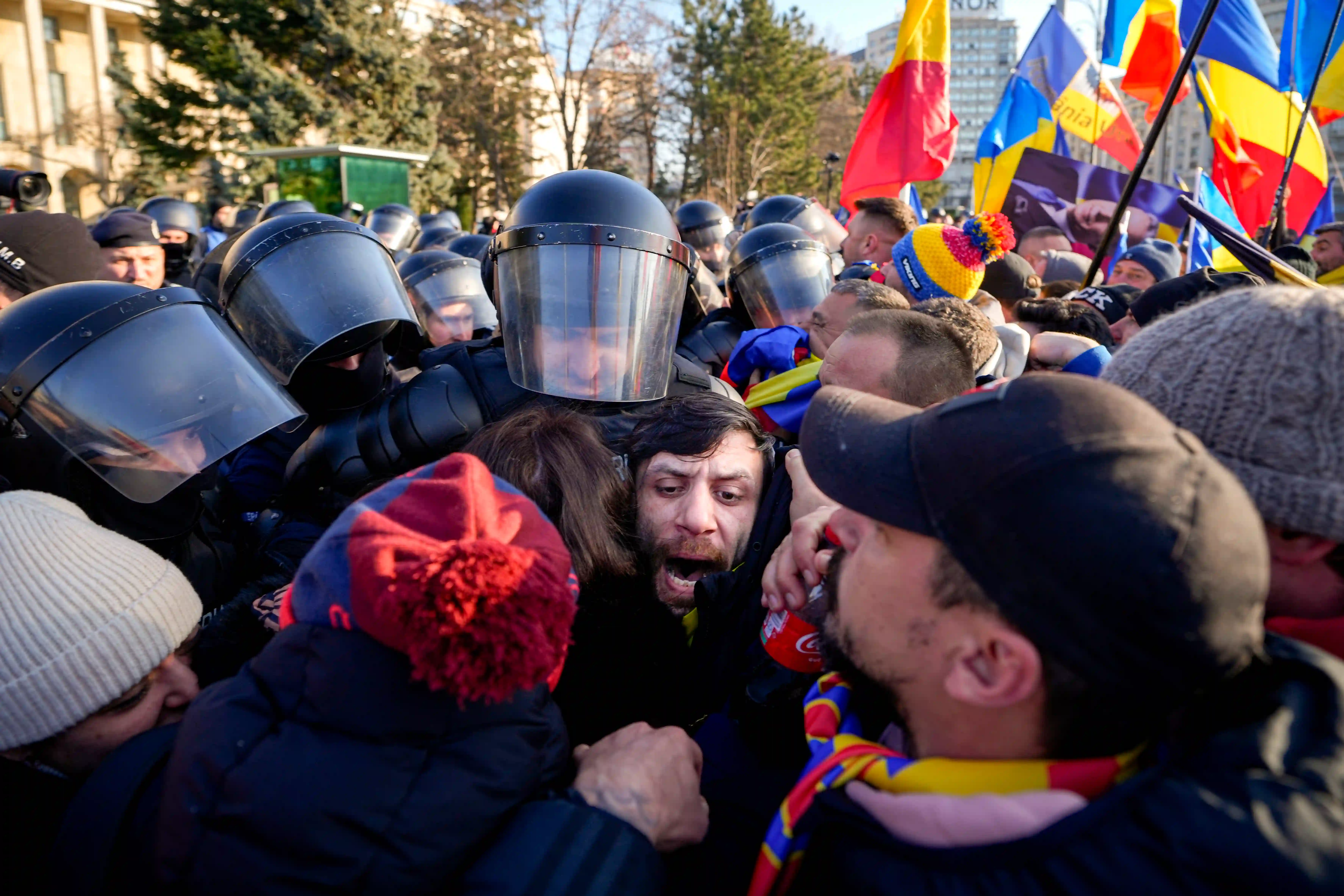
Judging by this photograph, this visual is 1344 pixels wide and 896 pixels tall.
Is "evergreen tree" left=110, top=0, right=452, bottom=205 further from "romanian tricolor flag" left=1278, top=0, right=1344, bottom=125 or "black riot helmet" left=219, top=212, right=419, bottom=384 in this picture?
"black riot helmet" left=219, top=212, right=419, bottom=384

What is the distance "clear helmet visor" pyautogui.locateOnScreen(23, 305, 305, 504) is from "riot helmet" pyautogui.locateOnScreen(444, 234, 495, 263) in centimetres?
379

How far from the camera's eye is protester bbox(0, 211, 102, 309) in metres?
3.03

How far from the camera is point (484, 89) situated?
27516mm

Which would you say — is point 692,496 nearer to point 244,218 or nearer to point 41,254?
point 41,254

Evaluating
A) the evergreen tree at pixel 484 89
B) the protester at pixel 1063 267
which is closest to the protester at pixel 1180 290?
the protester at pixel 1063 267

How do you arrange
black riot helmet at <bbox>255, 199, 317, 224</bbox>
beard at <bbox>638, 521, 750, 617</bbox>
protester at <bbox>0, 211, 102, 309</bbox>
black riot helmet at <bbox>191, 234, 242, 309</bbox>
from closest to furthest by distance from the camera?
1. beard at <bbox>638, 521, 750, 617</bbox>
2. protester at <bbox>0, 211, 102, 309</bbox>
3. black riot helmet at <bbox>191, 234, 242, 309</bbox>
4. black riot helmet at <bbox>255, 199, 317, 224</bbox>

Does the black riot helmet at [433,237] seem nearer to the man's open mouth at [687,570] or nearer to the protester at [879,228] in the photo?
the protester at [879,228]

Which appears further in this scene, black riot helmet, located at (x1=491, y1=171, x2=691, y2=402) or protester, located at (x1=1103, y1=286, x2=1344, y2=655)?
black riot helmet, located at (x1=491, y1=171, x2=691, y2=402)

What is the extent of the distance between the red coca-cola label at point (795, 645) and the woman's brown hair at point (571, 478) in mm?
395

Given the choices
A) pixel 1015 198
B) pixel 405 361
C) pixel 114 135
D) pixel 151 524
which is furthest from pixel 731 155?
pixel 151 524

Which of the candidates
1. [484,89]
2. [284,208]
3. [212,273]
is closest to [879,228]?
[212,273]

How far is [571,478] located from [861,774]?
1.04m

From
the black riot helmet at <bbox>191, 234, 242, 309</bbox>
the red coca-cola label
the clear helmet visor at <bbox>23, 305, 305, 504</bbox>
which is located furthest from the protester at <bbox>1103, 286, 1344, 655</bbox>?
the black riot helmet at <bbox>191, 234, 242, 309</bbox>

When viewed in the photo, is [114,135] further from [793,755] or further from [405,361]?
[793,755]
